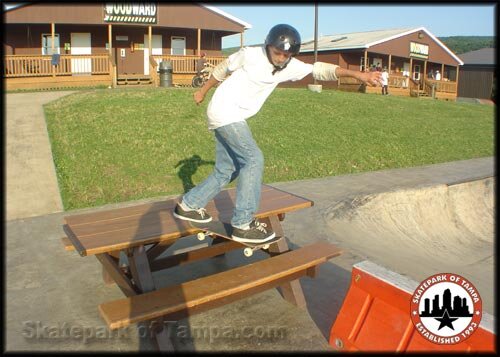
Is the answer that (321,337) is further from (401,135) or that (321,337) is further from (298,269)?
(401,135)

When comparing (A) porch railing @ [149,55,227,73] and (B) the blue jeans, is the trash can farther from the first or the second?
(B) the blue jeans

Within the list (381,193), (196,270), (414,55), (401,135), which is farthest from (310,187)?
(414,55)

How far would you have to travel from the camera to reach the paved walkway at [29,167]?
7.39 metres

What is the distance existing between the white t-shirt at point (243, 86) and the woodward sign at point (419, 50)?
37.9m

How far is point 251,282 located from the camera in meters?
3.45

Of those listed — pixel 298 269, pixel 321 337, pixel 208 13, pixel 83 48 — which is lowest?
Result: pixel 321 337

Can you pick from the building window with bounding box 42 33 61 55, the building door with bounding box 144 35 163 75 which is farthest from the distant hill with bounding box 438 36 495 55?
the building window with bounding box 42 33 61 55

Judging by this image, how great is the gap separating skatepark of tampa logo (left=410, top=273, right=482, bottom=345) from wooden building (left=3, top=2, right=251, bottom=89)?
21.6 meters

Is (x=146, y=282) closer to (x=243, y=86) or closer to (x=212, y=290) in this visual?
(x=212, y=290)

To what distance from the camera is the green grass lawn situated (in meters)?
8.75

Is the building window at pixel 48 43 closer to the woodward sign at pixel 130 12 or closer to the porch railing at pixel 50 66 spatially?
the porch railing at pixel 50 66

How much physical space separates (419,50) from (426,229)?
34556mm

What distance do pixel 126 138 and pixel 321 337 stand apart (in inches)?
318

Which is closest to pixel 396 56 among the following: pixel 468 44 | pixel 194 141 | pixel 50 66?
pixel 50 66
